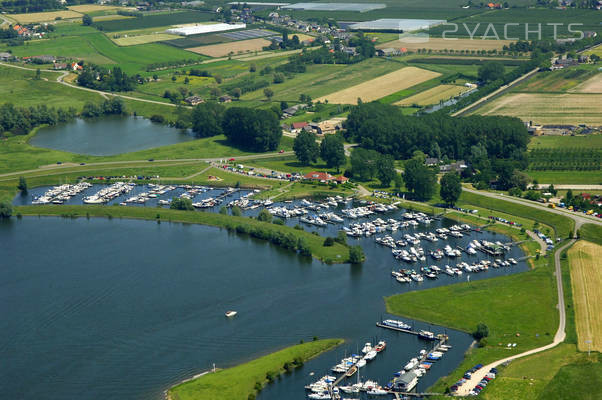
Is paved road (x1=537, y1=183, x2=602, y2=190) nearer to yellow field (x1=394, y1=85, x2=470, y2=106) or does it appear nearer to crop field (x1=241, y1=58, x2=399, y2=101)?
yellow field (x1=394, y1=85, x2=470, y2=106)

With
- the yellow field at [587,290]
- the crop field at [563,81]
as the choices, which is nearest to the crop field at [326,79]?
the crop field at [563,81]

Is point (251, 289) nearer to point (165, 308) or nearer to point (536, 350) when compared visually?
point (165, 308)

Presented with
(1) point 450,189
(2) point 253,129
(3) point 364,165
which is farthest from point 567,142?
(2) point 253,129

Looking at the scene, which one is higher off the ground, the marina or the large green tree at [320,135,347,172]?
the large green tree at [320,135,347,172]

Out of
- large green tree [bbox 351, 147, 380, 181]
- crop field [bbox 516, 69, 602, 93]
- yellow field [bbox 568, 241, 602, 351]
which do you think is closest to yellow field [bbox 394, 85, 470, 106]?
crop field [bbox 516, 69, 602, 93]

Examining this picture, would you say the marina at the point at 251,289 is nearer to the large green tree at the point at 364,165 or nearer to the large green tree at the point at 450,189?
the large green tree at the point at 450,189

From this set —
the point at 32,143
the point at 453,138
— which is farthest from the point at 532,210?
the point at 32,143
